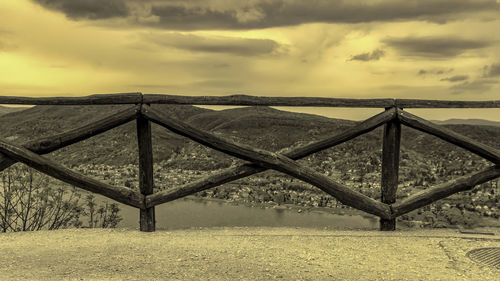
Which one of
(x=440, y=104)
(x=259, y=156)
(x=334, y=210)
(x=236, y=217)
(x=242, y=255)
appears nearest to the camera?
(x=242, y=255)

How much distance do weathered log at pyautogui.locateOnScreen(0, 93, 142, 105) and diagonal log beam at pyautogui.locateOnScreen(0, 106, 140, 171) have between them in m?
0.13

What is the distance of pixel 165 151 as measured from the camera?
1753 cm

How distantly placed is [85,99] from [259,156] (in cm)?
248

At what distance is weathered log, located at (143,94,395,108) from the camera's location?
21.6 feet

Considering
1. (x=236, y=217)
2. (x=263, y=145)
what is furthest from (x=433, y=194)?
(x=263, y=145)

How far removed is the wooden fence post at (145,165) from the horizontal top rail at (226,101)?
0.34 metres

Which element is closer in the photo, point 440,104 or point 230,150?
point 230,150

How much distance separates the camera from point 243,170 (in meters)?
6.62

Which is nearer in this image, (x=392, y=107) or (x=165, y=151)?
(x=392, y=107)

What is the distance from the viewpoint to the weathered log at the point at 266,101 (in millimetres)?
6594

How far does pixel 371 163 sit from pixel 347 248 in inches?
388

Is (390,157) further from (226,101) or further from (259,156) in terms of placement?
(226,101)

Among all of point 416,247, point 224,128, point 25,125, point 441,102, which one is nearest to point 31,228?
point 416,247

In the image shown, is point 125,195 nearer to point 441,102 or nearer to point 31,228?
point 31,228
